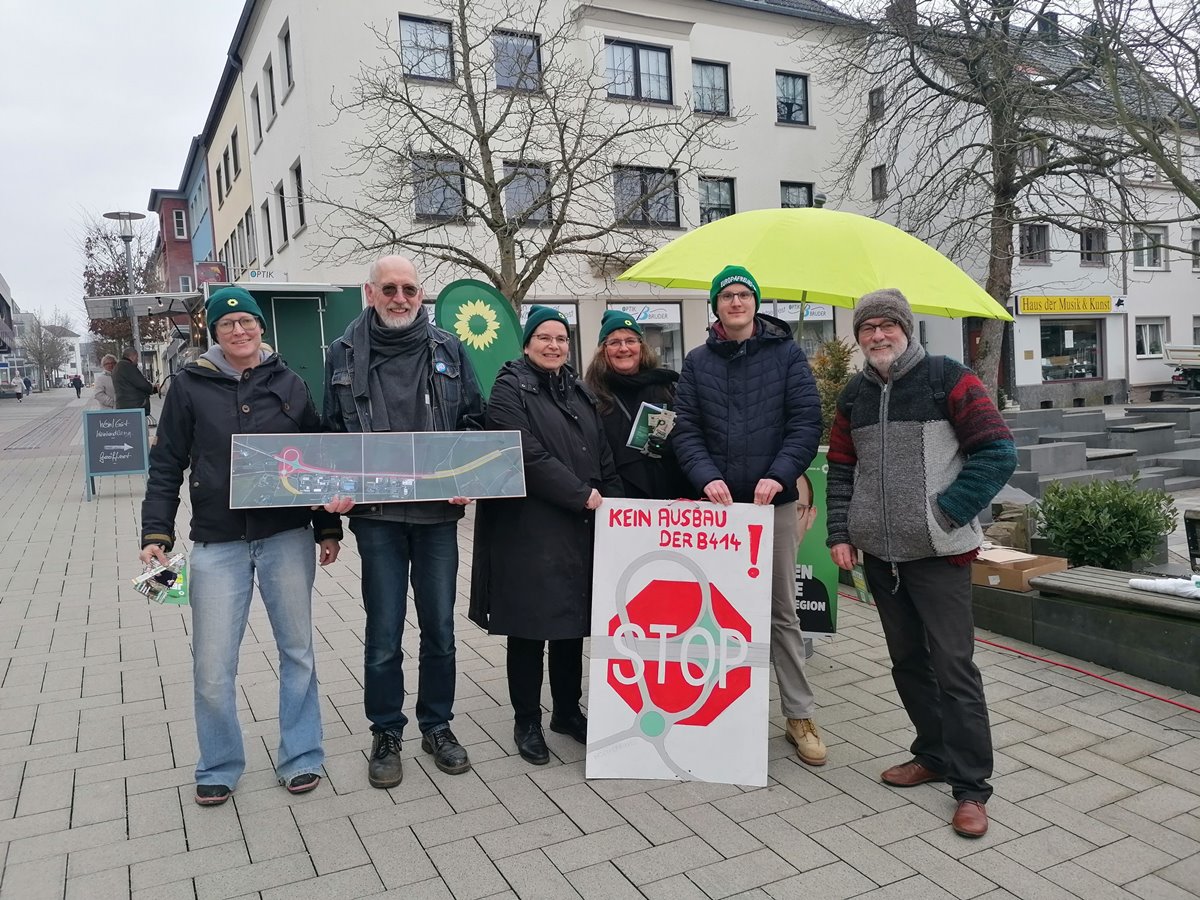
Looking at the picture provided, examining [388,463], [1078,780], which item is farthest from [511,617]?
[1078,780]

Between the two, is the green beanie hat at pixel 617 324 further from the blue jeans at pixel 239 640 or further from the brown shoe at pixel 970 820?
the brown shoe at pixel 970 820

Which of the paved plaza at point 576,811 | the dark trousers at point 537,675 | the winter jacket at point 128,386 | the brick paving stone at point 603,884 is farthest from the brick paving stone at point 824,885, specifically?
the winter jacket at point 128,386

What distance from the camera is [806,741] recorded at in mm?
3732

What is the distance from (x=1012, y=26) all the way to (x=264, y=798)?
1312 centimetres

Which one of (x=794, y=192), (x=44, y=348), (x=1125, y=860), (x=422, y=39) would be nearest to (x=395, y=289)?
(x=1125, y=860)

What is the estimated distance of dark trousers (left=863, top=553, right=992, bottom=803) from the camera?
A: 10.5 ft

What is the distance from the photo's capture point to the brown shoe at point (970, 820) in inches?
121

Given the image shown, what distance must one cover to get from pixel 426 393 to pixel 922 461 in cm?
195

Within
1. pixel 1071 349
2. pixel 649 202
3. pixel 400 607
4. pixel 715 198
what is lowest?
pixel 400 607

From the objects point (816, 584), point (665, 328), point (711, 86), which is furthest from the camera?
point (711, 86)

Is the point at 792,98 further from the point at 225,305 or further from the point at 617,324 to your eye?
the point at 225,305

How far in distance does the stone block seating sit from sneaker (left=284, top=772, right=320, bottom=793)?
26.0 ft

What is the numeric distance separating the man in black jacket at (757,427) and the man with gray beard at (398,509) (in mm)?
956

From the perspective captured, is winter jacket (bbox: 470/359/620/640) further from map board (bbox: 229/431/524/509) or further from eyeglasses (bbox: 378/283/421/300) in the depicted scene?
eyeglasses (bbox: 378/283/421/300)
